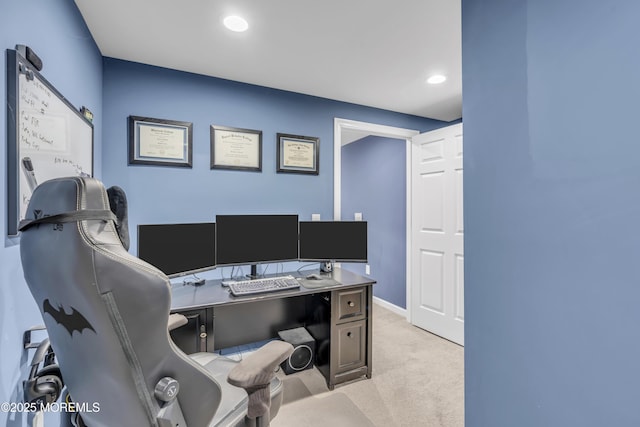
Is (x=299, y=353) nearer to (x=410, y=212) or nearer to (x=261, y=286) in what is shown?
(x=261, y=286)

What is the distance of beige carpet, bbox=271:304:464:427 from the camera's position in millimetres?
1780

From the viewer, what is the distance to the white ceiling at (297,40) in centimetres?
156

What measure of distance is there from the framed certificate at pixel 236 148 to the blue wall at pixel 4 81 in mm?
928

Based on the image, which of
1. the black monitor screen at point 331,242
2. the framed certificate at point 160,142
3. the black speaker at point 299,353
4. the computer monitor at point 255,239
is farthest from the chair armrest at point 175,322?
the framed certificate at point 160,142

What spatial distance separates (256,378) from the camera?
3.10 ft

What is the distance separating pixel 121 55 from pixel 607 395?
3137 millimetres

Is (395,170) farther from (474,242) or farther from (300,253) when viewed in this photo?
(474,242)

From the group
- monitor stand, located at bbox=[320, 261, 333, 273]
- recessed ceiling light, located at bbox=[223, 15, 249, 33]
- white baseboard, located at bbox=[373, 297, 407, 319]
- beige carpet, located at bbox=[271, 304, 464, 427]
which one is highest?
recessed ceiling light, located at bbox=[223, 15, 249, 33]

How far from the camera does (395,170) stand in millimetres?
3754


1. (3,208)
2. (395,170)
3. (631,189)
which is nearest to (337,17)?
(631,189)

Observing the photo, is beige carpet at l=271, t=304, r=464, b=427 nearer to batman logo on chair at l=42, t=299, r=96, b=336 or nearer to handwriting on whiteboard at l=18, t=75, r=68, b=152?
batman logo on chair at l=42, t=299, r=96, b=336

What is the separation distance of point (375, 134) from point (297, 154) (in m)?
1.07

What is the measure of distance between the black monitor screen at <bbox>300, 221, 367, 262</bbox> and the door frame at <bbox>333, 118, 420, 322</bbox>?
0.44 metres

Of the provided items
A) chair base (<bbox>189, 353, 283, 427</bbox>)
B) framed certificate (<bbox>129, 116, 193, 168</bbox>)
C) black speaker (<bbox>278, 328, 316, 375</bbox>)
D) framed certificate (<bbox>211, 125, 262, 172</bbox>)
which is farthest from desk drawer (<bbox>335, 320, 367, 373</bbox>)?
framed certificate (<bbox>129, 116, 193, 168</bbox>)
